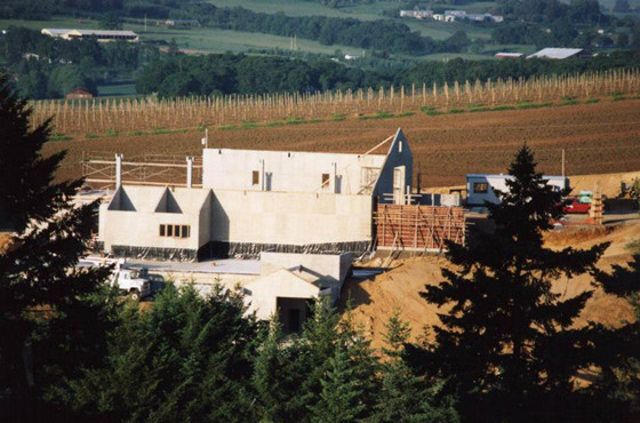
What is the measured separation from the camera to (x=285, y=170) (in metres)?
44.2

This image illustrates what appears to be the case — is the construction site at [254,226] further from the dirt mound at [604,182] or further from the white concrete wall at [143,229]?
the dirt mound at [604,182]

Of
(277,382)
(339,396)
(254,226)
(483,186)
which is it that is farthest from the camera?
(483,186)

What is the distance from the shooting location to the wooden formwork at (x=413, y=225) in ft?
133

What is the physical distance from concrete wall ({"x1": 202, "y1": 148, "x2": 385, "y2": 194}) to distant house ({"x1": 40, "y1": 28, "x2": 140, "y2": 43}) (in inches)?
3525

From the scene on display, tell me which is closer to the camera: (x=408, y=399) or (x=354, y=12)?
(x=408, y=399)

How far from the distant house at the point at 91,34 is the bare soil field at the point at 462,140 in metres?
59.1

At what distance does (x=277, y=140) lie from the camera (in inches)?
2736

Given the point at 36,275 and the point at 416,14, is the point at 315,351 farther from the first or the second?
the point at 416,14

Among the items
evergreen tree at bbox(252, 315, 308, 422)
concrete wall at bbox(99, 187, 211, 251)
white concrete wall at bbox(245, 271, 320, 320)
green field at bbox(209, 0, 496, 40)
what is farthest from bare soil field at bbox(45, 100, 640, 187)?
green field at bbox(209, 0, 496, 40)

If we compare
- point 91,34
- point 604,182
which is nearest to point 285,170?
point 604,182

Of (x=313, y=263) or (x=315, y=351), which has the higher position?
(x=313, y=263)

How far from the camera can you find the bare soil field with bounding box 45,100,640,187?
60419 mm

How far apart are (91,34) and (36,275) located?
11758 cm

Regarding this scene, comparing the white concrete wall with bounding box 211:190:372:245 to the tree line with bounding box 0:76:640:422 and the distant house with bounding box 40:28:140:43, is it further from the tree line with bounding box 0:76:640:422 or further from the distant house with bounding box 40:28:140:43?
the distant house with bounding box 40:28:140:43
